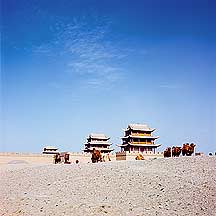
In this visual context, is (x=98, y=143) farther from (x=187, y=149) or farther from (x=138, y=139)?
(x=187, y=149)

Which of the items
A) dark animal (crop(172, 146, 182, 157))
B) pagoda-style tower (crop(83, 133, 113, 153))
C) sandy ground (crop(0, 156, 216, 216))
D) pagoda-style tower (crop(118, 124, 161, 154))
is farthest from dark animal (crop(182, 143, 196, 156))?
pagoda-style tower (crop(83, 133, 113, 153))

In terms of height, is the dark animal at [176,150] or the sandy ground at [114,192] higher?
the dark animal at [176,150]

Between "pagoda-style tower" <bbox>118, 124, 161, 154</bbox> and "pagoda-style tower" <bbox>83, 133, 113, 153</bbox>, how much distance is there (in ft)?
16.2

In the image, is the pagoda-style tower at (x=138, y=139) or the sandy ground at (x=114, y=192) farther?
the pagoda-style tower at (x=138, y=139)

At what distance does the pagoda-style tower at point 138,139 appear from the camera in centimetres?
5762

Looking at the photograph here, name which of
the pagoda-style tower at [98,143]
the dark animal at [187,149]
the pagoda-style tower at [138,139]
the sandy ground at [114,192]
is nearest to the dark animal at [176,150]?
the dark animal at [187,149]

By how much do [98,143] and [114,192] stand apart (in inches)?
1905

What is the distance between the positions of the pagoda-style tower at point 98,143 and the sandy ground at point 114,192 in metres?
42.7

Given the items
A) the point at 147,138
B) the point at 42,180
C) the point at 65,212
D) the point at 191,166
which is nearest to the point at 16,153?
the point at 147,138

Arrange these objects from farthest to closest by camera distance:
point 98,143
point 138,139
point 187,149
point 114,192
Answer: point 98,143 < point 138,139 < point 187,149 < point 114,192

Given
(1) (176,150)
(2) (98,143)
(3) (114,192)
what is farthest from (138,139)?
(3) (114,192)

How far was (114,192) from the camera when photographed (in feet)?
48.6

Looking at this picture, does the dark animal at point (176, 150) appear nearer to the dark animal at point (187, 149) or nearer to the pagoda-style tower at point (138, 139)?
the dark animal at point (187, 149)

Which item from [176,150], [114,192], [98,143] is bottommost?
[114,192]
